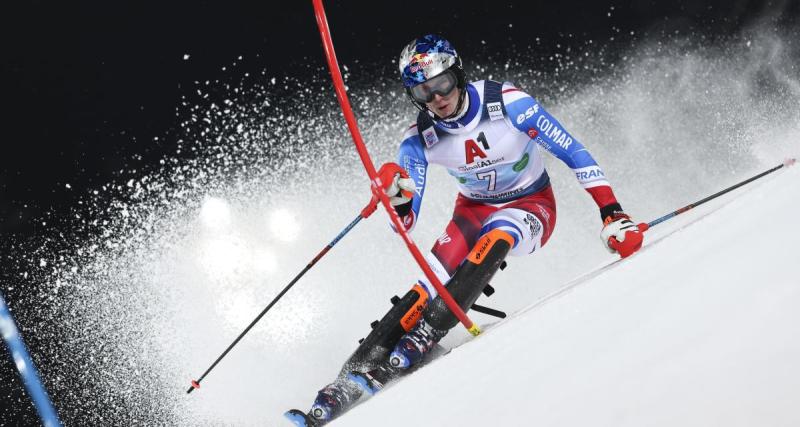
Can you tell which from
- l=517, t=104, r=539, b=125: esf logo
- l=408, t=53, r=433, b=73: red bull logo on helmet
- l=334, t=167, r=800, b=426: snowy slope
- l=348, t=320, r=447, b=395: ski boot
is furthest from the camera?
l=517, t=104, r=539, b=125: esf logo

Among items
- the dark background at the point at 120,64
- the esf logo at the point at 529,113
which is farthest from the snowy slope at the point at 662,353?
the dark background at the point at 120,64

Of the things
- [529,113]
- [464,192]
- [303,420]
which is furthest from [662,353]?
[464,192]

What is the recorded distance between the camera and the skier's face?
325 centimetres

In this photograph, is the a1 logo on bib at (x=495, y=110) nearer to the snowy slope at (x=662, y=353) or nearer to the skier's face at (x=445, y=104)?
the skier's face at (x=445, y=104)

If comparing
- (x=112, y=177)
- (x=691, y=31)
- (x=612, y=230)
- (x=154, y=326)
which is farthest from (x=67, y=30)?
(x=691, y=31)

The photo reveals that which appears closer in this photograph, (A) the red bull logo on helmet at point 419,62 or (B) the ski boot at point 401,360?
(B) the ski boot at point 401,360

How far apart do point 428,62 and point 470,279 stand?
1.13 meters

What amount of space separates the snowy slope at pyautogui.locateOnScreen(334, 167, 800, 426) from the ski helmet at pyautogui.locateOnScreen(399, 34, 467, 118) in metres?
1.49

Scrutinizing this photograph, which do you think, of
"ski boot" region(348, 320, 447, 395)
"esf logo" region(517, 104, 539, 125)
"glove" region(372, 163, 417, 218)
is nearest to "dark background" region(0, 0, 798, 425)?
"glove" region(372, 163, 417, 218)

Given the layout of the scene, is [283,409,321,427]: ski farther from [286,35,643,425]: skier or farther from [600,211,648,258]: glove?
[600,211,648,258]: glove

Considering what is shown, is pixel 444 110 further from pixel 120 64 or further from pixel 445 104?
pixel 120 64

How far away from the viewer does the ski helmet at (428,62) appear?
317 centimetres

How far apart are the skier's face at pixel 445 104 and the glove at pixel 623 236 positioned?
1.01 metres

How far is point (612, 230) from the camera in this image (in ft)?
9.79
